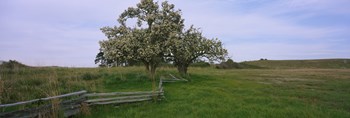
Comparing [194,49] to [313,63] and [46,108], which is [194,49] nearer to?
[46,108]

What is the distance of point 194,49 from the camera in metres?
37.2

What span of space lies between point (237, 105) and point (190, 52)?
64.1 ft

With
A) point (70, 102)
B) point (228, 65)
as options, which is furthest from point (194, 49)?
point (228, 65)

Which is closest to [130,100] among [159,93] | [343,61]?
[159,93]

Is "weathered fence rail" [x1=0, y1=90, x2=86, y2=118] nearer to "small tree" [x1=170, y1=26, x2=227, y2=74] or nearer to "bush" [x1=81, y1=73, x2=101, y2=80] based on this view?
"bush" [x1=81, y1=73, x2=101, y2=80]

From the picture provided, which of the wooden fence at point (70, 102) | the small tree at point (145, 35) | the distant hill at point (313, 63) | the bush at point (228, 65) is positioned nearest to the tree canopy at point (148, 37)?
the small tree at point (145, 35)

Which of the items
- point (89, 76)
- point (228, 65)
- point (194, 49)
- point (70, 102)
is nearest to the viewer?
point (70, 102)

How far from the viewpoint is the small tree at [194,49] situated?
35.9m

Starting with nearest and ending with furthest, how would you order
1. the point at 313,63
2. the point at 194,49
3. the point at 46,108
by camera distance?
the point at 46,108 → the point at 194,49 → the point at 313,63

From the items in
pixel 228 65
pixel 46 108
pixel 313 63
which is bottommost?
pixel 46 108

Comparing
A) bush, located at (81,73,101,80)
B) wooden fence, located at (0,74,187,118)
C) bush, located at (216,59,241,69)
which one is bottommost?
wooden fence, located at (0,74,187,118)

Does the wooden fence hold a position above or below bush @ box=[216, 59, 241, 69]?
below

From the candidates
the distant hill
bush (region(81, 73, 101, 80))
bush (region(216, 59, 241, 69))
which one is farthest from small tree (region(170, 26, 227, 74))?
the distant hill

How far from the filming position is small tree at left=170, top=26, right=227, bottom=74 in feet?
118
